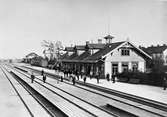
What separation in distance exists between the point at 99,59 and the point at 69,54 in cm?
2235

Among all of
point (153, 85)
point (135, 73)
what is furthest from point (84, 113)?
point (135, 73)

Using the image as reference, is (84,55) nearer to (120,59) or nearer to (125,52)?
(120,59)

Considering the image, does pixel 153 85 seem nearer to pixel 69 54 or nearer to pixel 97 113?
pixel 97 113

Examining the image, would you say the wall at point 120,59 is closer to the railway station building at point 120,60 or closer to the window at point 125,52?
the railway station building at point 120,60

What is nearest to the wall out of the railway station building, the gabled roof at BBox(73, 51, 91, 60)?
the railway station building

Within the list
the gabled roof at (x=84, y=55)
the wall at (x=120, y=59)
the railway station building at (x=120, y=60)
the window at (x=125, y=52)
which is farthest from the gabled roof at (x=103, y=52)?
the gabled roof at (x=84, y=55)

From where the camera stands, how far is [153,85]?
30516mm

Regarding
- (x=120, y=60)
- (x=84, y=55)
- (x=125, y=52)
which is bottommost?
(x=120, y=60)

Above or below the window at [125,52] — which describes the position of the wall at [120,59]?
below

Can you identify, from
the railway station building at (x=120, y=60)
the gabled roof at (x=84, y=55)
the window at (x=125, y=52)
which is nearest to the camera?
the railway station building at (x=120, y=60)

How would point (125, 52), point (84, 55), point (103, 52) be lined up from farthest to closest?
point (84, 55), point (103, 52), point (125, 52)

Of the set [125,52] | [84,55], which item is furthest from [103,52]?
[84,55]

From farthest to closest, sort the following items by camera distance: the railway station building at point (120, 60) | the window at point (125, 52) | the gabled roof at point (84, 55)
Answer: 1. the gabled roof at point (84, 55)
2. the window at point (125, 52)
3. the railway station building at point (120, 60)

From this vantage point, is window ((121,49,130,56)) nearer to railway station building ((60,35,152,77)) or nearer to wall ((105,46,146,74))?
railway station building ((60,35,152,77))
